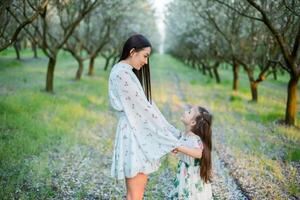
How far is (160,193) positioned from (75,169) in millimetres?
2341

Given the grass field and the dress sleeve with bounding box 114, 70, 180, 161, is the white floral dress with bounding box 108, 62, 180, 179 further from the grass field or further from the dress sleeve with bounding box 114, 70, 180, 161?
the grass field

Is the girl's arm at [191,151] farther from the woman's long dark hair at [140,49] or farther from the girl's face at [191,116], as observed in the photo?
the woman's long dark hair at [140,49]

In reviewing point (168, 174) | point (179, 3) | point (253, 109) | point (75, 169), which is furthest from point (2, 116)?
point (179, 3)

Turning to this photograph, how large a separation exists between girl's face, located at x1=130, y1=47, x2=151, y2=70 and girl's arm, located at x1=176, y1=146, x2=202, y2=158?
1.13 m

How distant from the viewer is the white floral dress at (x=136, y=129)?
475cm

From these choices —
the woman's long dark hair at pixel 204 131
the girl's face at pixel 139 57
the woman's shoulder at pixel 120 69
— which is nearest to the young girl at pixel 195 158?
the woman's long dark hair at pixel 204 131

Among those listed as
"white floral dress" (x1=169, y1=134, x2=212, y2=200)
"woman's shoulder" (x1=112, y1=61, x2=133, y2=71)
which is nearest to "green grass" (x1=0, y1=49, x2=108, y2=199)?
"white floral dress" (x1=169, y1=134, x2=212, y2=200)

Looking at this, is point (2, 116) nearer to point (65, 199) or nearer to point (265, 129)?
point (65, 199)

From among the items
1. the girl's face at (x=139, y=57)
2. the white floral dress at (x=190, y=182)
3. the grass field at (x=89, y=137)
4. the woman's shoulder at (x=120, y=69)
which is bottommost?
the grass field at (x=89, y=137)

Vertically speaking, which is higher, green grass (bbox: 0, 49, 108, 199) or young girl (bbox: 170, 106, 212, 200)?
young girl (bbox: 170, 106, 212, 200)

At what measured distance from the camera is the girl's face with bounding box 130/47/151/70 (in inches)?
192

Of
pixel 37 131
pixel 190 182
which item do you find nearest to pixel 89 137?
pixel 37 131

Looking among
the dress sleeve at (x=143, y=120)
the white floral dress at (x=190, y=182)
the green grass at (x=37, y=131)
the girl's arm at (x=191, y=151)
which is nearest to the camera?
the dress sleeve at (x=143, y=120)

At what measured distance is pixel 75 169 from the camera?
9.29m
